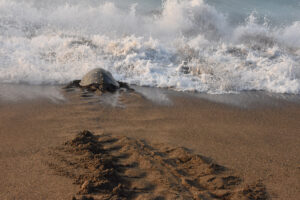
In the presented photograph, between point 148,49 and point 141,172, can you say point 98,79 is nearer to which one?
point 148,49

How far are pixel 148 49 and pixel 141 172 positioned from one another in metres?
5.64

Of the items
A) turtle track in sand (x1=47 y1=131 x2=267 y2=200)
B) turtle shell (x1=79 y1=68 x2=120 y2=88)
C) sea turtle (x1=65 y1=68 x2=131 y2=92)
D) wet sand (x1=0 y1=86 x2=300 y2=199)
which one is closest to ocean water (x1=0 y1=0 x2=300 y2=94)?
sea turtle (x1=65 y1=68 x2=131 y2=92)

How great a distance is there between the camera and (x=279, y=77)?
709cm

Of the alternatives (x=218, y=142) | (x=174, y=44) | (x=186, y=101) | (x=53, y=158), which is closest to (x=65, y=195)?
(x=53, y=158)

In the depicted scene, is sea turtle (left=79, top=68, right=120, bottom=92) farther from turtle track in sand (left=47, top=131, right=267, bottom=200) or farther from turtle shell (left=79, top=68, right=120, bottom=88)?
turtle track in sand (left=47, top=131, right=267, bottom=200)

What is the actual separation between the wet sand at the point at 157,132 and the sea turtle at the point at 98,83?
41 cm

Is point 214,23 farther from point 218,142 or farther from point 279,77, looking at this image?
point 218,142

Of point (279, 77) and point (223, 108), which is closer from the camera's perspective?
point (223, 108)

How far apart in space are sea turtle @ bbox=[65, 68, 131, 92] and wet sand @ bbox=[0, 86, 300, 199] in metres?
0.41

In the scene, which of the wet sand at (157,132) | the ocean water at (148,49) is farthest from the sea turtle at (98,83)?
the ocean water at (148,49)

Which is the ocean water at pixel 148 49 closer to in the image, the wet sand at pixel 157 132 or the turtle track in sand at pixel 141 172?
the wet sand at pixel 157 132

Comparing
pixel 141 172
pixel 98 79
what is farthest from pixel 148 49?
pixel 141 172

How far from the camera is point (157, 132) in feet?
13.1

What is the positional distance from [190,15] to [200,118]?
357 inches
